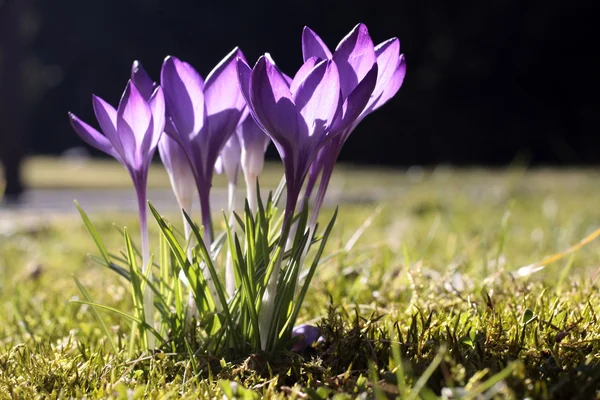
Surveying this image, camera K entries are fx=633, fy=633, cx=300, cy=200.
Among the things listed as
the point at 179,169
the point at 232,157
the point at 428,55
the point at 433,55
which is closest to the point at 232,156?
the point at 232,157

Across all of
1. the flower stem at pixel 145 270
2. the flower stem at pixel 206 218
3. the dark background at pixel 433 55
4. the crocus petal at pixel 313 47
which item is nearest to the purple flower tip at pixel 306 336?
the flower stem at pixel 206 218

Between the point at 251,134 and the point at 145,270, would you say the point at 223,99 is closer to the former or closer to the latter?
the point at 251,134

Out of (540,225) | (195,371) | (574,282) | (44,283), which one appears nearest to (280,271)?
(195,371)

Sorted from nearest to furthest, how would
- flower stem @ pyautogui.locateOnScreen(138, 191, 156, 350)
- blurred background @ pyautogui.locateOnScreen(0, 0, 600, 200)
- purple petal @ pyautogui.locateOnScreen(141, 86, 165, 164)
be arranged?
purple petal @ pyautogui.locateOnScreen(141, 86, 165, 164), flower stem @ pyautogui.locateOnScreen(138, 191, 156, 350), blurred background @ pyautogui.locateOnScreen(0, 0, 600, 200)

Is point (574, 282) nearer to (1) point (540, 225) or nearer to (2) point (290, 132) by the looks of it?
(2) point (290, 132)

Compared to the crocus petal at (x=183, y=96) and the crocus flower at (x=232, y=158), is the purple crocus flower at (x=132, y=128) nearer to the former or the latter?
the crocus petal at (x=183, y=96)

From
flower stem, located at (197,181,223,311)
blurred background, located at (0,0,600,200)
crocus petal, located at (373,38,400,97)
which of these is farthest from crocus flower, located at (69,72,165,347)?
blurred background, located at (0,0,600,200)

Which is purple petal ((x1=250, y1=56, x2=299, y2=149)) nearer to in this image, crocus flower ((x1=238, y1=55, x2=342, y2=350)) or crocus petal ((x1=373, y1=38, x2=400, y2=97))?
crocus flower ((x1=238, y1=55, x2=342, y2=350))
